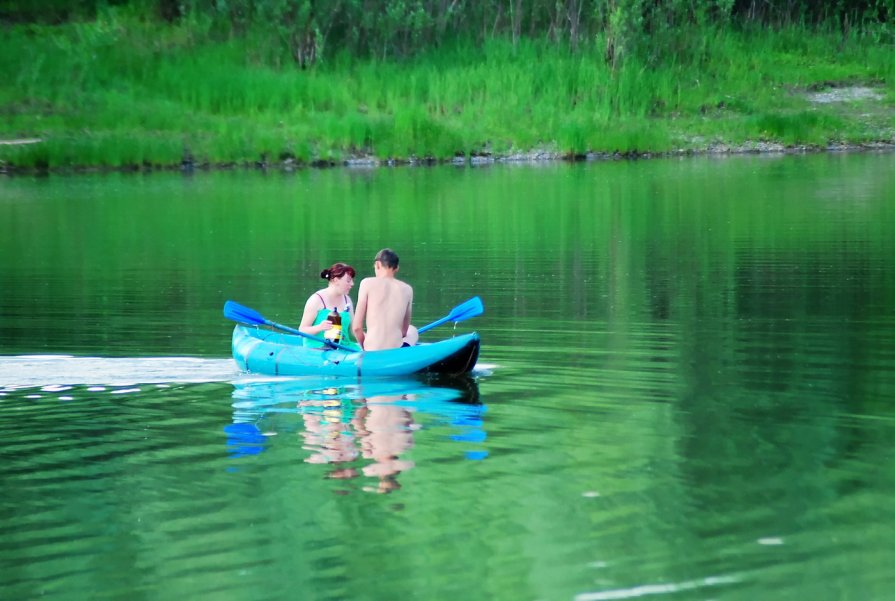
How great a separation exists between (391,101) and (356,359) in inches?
1174

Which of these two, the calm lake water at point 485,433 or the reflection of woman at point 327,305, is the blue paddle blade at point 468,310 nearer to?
the calm lake water at point 485,433

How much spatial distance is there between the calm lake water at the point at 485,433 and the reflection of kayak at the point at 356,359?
0.15 m

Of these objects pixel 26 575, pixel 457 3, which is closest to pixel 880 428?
pixel 26 575

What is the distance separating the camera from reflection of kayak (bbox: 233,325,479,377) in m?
12.3

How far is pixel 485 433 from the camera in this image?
33.7ft

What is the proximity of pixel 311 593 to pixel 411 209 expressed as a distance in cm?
2108

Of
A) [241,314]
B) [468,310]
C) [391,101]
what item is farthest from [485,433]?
[391,101]

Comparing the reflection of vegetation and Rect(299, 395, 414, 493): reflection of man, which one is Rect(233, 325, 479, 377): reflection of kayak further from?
the reflection of vegetation

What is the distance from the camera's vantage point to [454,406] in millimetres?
11320

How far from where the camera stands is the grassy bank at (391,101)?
39.8 metres

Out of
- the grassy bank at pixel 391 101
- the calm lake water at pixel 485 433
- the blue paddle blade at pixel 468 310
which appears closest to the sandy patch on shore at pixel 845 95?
the grassy bank at pixel 391 101

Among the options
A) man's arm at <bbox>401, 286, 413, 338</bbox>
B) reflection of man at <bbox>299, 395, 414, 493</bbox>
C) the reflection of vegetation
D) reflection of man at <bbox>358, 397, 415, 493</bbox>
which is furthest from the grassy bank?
reflection of man at <bbox>358, 397, 415, 493</bbox>

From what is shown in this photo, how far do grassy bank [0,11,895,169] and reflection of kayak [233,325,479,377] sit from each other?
27014 millimetres

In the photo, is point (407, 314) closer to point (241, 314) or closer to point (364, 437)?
point (241, 314)
